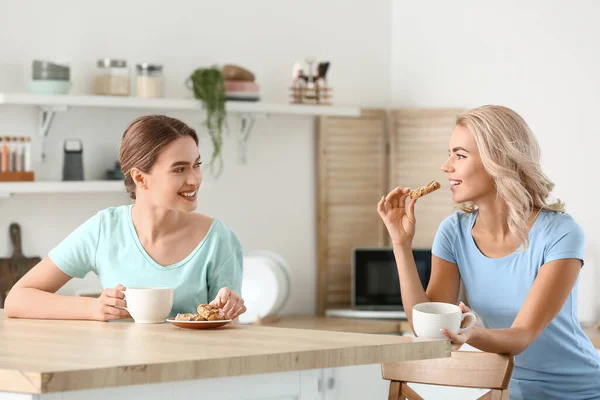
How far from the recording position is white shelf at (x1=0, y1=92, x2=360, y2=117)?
13.1 ft

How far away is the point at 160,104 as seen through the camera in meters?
4.31

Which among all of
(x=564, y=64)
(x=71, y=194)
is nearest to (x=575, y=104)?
(x=564, y=64)

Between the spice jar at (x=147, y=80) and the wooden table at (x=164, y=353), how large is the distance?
7.16 feet

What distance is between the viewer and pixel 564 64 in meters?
4.57

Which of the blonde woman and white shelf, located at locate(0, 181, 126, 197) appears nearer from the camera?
the blonde woman

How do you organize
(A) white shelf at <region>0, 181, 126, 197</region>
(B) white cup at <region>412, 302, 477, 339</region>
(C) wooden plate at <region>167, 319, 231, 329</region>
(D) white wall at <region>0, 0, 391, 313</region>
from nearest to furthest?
(B) white cup at <region>412, 302, 477, 339</region> < (C) wooden plate at <region>167, 319, 231, 329</region> < (A) white shelf at <region>0, 181, 126, 197</region> < (D) white wall at <region>0, 0, 391, 313</region>

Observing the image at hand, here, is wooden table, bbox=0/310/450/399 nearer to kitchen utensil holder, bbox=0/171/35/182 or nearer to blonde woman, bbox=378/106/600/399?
blonde woman, bbox=378/106/600/399

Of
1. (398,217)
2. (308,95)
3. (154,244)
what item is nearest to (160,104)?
(308,95)

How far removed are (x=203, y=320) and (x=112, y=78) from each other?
7.37 ft

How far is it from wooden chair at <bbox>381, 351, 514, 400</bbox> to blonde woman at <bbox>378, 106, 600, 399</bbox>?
0.41 ft

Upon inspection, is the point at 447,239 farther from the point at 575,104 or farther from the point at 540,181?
the point at 575,104

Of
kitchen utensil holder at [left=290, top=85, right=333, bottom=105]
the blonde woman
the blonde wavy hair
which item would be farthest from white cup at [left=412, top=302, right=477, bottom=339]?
kitchen utensil holder at [left=290, top=85, right=333, bottom=105]

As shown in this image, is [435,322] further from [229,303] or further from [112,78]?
[112,78]

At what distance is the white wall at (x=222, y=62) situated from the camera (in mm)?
4230
